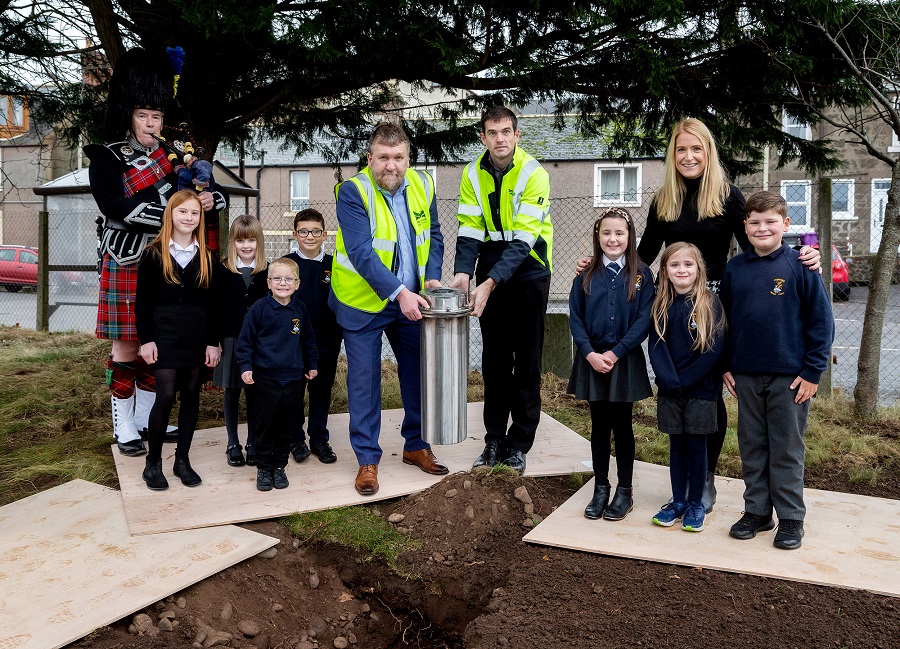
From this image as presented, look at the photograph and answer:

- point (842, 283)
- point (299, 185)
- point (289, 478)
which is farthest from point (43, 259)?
A: point (299, 185)

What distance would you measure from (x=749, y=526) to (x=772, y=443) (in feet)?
1.40

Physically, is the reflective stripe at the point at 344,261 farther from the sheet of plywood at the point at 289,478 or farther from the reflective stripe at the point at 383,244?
the sheet of plywood at the point at 289,478

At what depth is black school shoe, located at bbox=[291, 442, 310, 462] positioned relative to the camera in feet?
16.2

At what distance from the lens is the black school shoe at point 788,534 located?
3.64 m

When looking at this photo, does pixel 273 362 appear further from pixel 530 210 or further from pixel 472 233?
pixel 530 210

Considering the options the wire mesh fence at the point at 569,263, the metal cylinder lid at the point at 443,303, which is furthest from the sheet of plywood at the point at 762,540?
the wire mesh fence at the point at 569,263

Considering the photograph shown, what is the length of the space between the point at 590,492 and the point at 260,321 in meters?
2.09

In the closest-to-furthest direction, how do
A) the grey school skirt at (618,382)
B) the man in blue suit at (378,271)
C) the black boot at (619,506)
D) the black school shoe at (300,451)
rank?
the grey school skirt at (618,382) < the black boot at (619,506) < the man in blue suit at (378,271) < the black school shoe at (300,451)

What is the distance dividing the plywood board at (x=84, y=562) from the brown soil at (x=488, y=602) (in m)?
0.08

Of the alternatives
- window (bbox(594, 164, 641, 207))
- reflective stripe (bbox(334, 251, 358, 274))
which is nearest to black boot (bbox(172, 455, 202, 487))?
reflective stripe (bbox(334, 251, 358, 274))

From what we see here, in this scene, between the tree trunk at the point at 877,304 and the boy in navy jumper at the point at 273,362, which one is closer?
the boy in navy jumper at the point at 273,362

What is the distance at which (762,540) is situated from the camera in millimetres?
3766

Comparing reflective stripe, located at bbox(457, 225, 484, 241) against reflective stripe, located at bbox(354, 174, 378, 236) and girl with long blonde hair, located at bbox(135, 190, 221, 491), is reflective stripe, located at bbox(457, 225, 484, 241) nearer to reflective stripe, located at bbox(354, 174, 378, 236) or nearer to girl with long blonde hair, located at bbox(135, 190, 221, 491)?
reflective stripe, located at bbox(354, 174, 378, 236)

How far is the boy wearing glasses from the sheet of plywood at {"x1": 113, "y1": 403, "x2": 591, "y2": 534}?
0.12 meters
